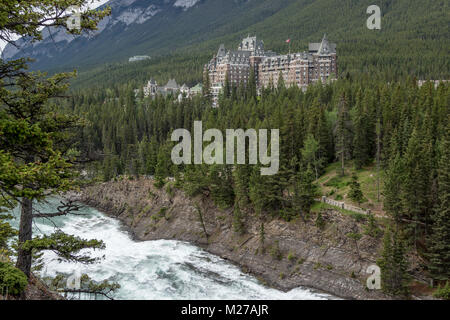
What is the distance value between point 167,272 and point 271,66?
4073 inches

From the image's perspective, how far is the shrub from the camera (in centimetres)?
1376

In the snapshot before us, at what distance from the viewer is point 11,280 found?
13.8 meters

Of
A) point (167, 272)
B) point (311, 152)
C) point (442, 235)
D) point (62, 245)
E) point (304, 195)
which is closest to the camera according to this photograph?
point (62, 245)

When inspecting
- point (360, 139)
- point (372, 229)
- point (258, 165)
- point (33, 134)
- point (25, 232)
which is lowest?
point (372, 229)

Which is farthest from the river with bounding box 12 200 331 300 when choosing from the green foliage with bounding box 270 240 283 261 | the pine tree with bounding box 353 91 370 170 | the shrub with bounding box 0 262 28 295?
the pine tree with bounding box 353 91 370 170

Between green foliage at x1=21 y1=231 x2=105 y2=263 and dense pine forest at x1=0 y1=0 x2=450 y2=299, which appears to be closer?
dense pine forest at x1=0 y1=0 x2=450 y2=299

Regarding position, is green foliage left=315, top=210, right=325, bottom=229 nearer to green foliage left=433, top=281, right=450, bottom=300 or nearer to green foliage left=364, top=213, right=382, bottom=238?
green foliage left=364, top=213, right=382, bottom=238

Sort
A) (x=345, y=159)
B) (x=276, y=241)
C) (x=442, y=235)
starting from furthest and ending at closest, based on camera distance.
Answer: (x=345, y=159) → (x=276, y=241) → (x=442, y=235)

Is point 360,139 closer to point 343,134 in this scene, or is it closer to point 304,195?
point 343,134

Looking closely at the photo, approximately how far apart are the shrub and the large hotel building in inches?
4259

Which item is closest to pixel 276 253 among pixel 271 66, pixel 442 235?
pixel 442 235
